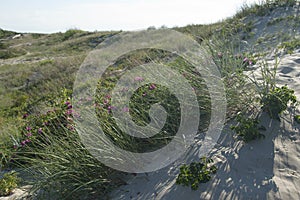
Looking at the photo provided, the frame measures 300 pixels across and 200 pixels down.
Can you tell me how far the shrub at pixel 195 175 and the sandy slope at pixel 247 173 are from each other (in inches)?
2.6

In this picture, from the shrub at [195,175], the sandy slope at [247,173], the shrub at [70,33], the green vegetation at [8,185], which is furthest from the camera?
the shrub at [70,33]

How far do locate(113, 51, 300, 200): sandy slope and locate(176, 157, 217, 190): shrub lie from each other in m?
0.07

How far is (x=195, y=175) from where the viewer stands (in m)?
2.75

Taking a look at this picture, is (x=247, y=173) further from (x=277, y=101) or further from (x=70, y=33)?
(x=70, y=33)

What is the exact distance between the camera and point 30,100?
953cm

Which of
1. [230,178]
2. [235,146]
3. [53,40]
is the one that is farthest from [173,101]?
[53,40]

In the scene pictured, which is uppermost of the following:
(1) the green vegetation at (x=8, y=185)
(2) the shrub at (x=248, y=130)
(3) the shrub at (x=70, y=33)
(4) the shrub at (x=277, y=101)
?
(3) the shrub at (x=70, y=33)

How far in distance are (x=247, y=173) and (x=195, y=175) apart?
1.68ft

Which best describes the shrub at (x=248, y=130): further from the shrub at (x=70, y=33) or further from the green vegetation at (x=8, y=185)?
the shrub at (x=70, y=33)

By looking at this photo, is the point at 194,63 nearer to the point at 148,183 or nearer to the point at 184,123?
the point at 184,123

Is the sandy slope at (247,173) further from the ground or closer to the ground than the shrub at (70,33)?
closer to the ground

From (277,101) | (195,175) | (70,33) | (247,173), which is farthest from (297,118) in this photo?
(70,33)

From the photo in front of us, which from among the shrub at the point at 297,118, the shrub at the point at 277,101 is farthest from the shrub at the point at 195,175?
the shrub at the point at 297,118

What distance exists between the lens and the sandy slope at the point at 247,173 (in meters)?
2.59
